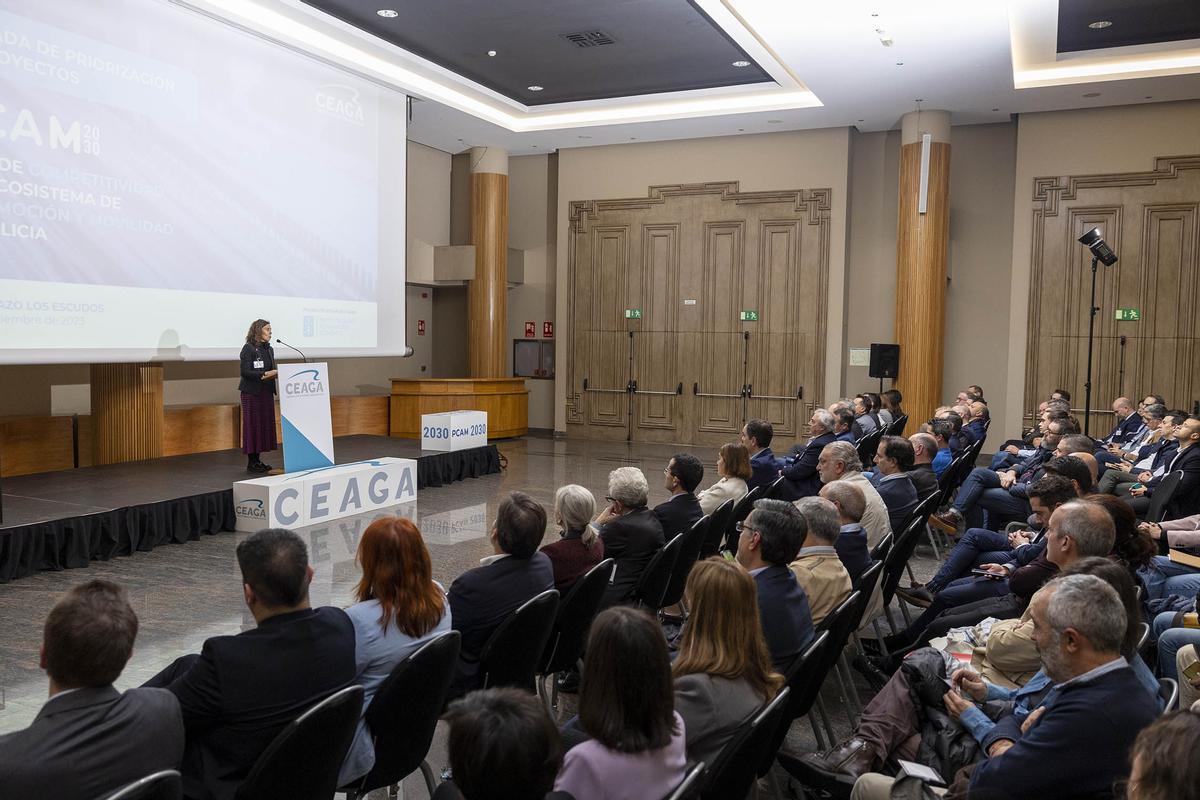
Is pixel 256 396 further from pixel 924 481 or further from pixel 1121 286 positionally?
pixel 1121 286

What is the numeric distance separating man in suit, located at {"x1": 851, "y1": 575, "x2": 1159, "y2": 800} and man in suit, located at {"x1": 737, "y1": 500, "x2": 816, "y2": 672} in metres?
0.72

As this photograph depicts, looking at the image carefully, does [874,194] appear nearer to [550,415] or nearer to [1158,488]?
[550,415]

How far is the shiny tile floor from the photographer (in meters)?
3.80

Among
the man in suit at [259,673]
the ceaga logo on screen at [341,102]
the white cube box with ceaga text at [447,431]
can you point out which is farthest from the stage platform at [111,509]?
the man in suit at [259,673]

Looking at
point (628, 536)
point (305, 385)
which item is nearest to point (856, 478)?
point (628, 536)

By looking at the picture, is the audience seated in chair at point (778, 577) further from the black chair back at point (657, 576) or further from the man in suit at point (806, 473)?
the man in suit at point (806, 473)

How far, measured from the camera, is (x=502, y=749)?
4.45 ft

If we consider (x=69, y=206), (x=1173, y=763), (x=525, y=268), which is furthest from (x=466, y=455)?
(x=1173, y=763)

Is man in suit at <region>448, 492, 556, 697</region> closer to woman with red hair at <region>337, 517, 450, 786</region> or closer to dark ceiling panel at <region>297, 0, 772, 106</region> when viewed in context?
woman with red hair at <region>337, 517, 450, 786</region>

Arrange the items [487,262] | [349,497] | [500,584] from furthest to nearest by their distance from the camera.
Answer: [487,262] < [349,497] < [500,584]

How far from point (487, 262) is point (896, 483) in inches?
371

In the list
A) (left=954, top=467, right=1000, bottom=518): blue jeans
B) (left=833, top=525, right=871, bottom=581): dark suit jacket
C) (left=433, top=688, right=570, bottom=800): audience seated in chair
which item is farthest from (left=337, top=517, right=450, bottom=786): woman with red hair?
(left=954, top=467, right=1000, bottom=518): blue jeans

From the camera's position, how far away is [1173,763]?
1304 mm

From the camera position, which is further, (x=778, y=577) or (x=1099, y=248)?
(x=1099, y=248)
